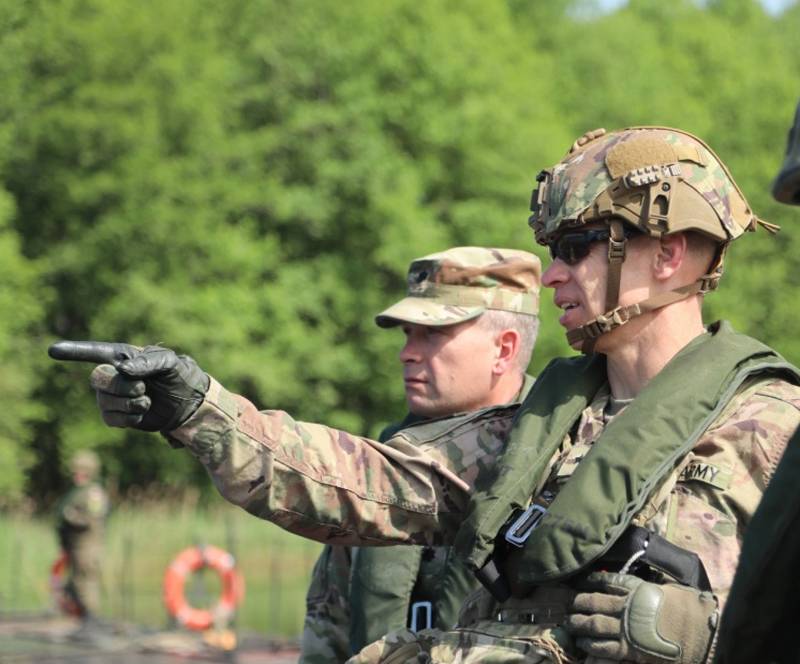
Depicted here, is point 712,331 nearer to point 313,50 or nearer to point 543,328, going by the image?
point 543,328

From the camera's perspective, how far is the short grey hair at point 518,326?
16.3 feet

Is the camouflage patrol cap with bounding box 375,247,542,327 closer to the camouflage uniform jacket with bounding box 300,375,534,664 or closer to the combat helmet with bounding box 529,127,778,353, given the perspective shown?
the camouflage uniform jacket with bounding box 300,375,534,664

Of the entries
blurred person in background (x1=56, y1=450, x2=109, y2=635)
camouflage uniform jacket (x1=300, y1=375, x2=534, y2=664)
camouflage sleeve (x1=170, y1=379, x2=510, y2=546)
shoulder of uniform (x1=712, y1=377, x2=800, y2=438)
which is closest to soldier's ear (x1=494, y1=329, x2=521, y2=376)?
camouflage uniform jacket (x1=300, y1=375, x2=534, y2=664)

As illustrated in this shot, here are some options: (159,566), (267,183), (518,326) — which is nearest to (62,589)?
(159,566)

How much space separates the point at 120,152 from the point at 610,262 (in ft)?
80.2

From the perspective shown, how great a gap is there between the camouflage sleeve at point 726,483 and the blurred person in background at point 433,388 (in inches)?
51.1

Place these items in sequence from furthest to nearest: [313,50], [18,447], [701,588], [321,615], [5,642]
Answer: [313,50], [18,447], [5,642], [321,615], [701,588]

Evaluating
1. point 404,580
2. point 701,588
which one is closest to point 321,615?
point 404,580

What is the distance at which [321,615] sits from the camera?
5.12 m

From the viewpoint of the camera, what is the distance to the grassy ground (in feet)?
58.1

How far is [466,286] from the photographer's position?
497 cm

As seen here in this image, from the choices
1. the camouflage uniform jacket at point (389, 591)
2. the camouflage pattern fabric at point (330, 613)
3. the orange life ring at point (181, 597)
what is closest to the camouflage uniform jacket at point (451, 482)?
the camouflage uniform jacket at point (389, 591)

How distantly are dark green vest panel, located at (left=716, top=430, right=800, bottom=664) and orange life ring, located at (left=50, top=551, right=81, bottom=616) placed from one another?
14.4 metres

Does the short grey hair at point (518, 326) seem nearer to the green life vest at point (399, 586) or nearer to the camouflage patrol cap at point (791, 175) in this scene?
the green life vest at point (399, 586)
